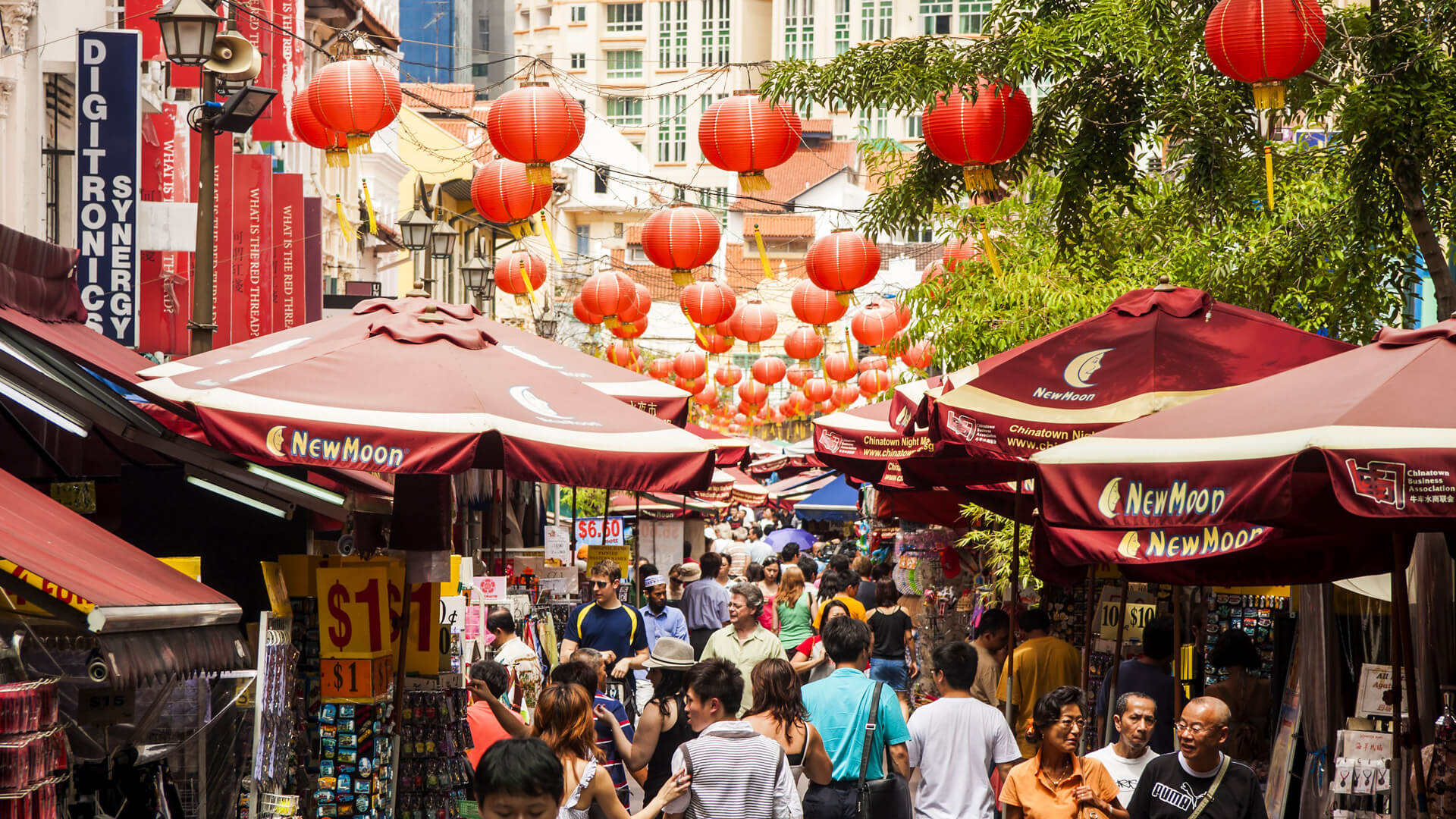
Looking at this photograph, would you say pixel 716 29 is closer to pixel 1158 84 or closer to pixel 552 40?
Result: pixel 552 40

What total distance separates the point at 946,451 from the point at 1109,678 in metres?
2.13

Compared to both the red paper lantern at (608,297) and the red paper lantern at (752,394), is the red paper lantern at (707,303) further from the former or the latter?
the red paper lantern at (752,394)

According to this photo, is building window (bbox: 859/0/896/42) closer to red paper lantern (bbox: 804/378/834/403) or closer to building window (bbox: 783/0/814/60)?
building window (bbox: 783/0/814/60)

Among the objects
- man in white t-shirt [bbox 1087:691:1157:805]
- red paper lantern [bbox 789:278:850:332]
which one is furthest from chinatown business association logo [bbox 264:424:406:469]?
red paper lantern [bbox 789:278:850:332]

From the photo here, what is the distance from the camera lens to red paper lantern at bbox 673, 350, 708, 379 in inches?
1292

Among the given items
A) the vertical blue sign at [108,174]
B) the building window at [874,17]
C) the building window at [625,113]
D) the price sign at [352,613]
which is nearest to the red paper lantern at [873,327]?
the vertical blue sign at [108,174]

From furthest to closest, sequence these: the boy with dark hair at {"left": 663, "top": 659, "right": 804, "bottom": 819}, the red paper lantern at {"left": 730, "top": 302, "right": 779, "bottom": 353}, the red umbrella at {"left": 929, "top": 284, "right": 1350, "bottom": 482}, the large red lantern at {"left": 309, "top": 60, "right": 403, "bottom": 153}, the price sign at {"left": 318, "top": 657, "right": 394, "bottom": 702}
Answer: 1. the red paper lantern at {"left": 730, "top": 302, "right": 779, "bottom": 353}
2. the large red lantern at {"left": 309, "top": 60, "right": 403, "bottom": 153}
3. the red umbrella at {"left": 929, "top": 284, "right": 1350, "bottom": 482}
4. the price sign at {"left": 318, "top": 657, "right": 394, "bottom": 702}
5. the boy with dark hair at {"left": 663, "top": 659, "right": 804, "bottom": 819}

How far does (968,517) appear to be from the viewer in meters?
16.0

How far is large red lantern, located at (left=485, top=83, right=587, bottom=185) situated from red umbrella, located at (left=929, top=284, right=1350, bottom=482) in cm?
500

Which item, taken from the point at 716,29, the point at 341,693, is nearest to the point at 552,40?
the point at 716,29

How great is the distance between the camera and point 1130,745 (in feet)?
25.3

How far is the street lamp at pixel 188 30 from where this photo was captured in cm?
1108

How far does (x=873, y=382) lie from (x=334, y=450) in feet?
96.8

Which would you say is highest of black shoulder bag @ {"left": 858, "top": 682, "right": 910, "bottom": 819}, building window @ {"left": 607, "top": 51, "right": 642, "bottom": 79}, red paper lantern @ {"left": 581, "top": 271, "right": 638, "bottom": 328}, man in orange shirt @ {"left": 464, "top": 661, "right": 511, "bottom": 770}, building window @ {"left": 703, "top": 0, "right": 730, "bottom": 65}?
building window @ {"left": 703, "top": 0, "right": 730, "bottom": 65}
